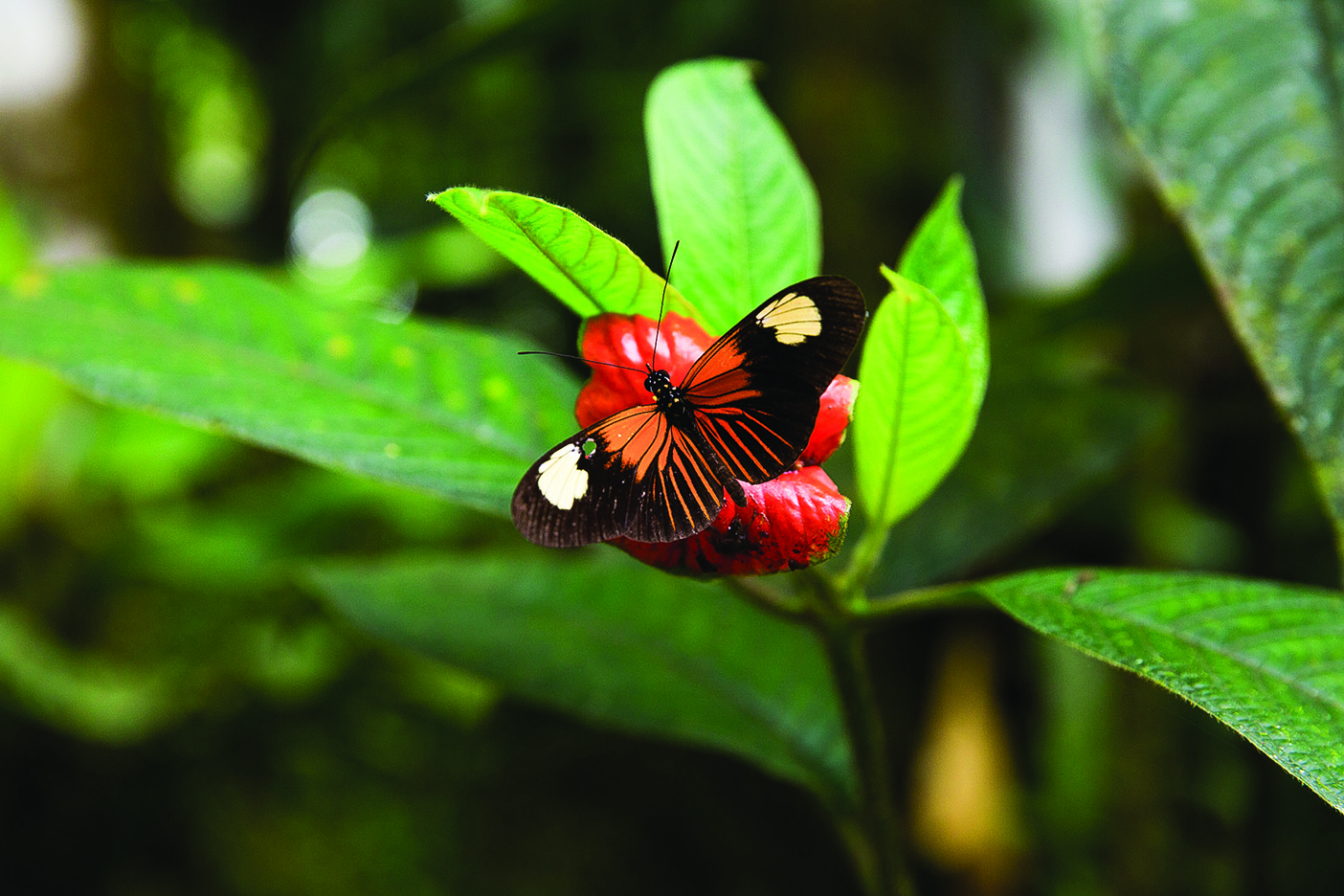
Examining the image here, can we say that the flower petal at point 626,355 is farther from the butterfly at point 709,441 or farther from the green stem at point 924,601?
the green stem at point 924,601

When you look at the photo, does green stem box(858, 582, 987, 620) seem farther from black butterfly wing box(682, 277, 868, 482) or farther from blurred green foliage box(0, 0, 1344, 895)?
blurred green foliage box(0, 0, 1344, 895)

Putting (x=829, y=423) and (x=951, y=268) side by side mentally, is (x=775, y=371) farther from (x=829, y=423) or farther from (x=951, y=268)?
(x=951, y=268)

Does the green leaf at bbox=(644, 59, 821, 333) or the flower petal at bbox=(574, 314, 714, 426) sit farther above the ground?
the green leaf at bbox=(644, 59, 821, 333)

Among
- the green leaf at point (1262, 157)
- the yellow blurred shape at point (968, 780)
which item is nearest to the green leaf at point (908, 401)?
the green leaf at point (1262, 157)

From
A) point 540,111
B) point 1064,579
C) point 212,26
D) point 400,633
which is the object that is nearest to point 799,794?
point 400,633

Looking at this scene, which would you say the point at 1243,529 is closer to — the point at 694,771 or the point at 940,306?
the point at 694,771

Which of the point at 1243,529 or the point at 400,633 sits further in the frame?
the point at 1243,529

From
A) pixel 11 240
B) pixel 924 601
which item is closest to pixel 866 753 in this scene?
pixel 924 601

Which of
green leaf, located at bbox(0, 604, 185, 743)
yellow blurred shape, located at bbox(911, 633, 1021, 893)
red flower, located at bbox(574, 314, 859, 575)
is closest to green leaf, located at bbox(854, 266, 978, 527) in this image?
red flower, located at bbox(574, 314, 859, 575)
